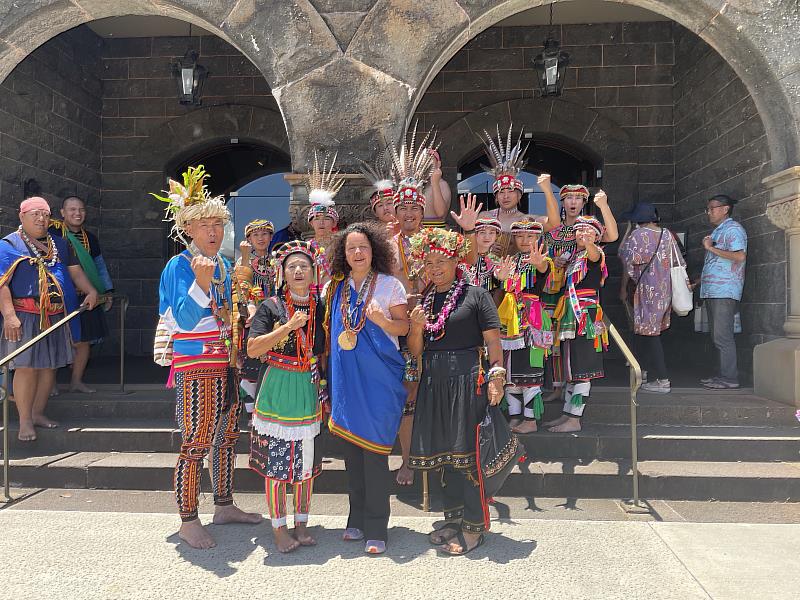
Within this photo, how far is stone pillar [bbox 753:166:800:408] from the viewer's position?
201 inches

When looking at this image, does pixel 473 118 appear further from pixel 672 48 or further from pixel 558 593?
pixel 558 593

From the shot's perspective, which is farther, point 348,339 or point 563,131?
point 563,131

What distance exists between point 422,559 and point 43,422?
3.65m

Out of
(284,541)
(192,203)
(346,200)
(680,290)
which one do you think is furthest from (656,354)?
(192,203)

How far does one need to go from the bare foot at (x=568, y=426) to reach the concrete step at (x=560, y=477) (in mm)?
263

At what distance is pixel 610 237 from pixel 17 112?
6779 millimetres

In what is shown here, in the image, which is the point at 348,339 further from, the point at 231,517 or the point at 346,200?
the point at 346,200

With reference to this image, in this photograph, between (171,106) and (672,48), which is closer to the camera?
(672,48)

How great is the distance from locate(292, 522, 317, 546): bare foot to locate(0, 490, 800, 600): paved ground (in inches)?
3.0

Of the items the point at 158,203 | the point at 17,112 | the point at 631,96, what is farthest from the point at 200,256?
the point at 631,96

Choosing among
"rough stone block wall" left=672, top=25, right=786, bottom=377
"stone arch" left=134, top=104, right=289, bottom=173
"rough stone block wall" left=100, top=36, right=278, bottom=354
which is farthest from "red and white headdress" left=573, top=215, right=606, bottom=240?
"rough stone block wall" left=100, top=36, right=278, bottom=354

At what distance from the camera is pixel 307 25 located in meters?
5.08

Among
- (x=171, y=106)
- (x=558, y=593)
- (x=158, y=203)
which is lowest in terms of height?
(x=558, y=593)

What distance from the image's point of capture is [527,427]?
4.74 metres
